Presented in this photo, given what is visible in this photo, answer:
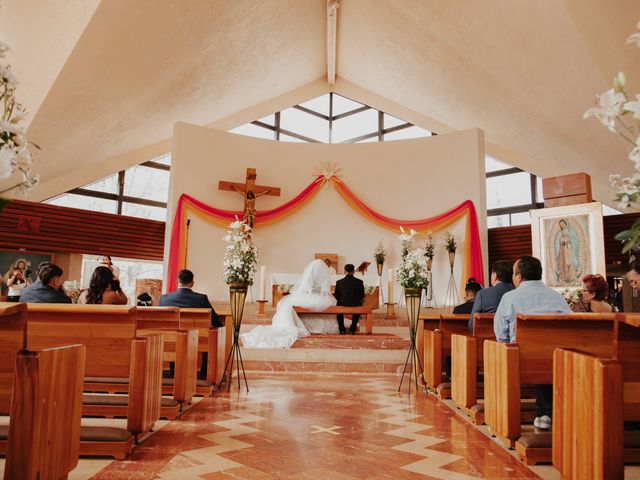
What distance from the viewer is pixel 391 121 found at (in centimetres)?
1365

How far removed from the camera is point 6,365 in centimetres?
190

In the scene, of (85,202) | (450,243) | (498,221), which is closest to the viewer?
(450,243)

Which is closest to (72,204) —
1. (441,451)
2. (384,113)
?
(384,113)

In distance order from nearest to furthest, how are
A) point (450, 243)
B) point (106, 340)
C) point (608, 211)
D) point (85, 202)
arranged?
point (106, 340)
point (450, 243)
point (608, 211)
point (85, 202)

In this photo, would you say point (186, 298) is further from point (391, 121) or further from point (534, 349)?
point (391, 121)

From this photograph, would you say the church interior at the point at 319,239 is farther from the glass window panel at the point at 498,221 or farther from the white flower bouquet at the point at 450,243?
the glass window panel at the point at 498,221

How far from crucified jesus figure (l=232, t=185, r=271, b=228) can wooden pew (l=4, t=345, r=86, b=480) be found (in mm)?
8962

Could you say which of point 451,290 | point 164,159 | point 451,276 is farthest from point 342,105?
point 451,290

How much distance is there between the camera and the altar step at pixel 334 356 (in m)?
6.71

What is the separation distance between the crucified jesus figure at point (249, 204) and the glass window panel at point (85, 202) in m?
3.00

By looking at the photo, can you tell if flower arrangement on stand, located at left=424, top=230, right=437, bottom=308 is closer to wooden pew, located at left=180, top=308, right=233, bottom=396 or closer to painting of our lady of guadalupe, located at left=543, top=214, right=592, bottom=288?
painting of our lady of guadalupe, located at left=543, top=214, right=592, bottom=288

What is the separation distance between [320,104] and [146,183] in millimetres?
4875

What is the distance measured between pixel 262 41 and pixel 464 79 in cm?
392

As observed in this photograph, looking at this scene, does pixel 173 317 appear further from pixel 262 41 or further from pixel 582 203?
pixel 262 41
